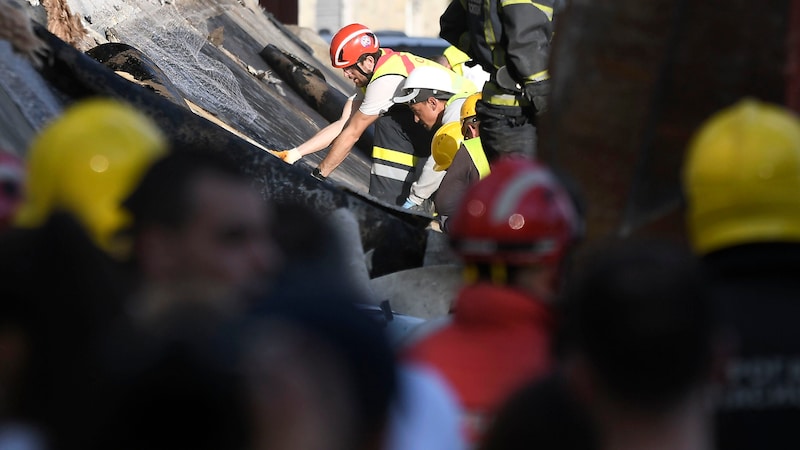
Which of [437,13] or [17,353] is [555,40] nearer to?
[17,353]

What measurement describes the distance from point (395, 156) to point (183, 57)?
159 centimetres

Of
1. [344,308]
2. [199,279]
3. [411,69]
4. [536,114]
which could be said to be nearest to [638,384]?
[344,308]

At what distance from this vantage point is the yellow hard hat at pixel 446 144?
7.37 m

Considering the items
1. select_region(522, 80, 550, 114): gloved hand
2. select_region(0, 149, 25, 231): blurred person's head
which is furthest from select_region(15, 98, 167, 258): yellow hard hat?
select_region(522, 80, 550, 114): gloved hand

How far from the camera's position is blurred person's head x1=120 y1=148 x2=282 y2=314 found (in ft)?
6.70

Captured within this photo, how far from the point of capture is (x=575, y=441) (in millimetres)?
1596

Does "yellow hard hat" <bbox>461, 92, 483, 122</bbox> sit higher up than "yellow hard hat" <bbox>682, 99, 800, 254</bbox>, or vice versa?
"yellow hard hat" <bbox>682, 99, 800, 254</bbox>

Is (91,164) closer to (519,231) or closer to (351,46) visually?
(519,231)

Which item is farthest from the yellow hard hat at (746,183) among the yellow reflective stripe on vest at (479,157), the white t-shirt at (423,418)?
the yellow reflective stripe on vest at (479,157)

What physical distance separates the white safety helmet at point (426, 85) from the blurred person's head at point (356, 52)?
342 mm

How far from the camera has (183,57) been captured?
28.2 ft

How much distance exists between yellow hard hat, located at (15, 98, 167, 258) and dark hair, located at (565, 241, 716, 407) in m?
1.05

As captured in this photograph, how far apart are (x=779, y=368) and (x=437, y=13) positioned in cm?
2635

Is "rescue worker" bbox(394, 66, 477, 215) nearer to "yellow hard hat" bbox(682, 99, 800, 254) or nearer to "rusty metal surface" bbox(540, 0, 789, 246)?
"rusty metal surface" bbox(540, 0, 789, 246)
